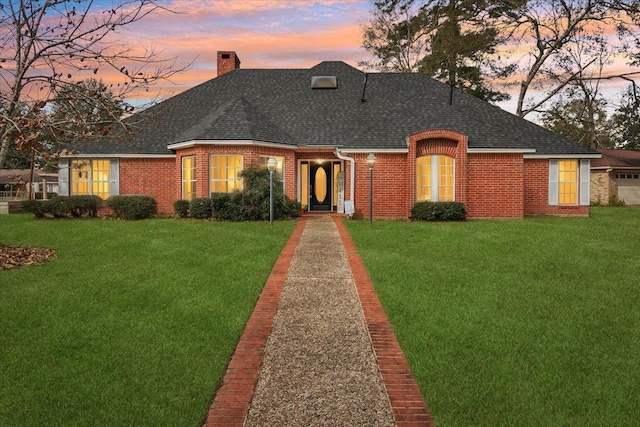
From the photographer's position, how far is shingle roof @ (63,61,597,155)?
1990cm

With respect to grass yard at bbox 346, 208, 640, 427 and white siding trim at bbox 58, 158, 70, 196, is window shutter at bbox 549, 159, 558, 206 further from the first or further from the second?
white siding trim at bbox 58, 158, 70, 196

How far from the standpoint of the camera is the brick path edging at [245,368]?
401cm

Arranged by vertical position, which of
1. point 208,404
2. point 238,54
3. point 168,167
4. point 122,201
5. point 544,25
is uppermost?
point 544,25

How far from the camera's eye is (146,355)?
5.18 metres

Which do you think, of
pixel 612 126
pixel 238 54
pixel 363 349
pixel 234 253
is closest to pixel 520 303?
pixel 363 349

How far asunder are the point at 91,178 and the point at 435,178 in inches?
634

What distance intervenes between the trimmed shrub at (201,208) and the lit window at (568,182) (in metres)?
16.3

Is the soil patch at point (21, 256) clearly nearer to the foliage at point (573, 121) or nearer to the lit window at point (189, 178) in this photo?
the lit window at point (189, 178)

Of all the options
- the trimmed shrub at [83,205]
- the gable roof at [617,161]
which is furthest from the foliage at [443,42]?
the trimmed shrub at [83,205]

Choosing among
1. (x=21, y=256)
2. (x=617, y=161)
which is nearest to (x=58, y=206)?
(x=21, y=256)

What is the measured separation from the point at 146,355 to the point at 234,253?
5851 millimetres

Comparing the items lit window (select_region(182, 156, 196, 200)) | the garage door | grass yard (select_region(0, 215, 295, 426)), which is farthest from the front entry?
the garage door

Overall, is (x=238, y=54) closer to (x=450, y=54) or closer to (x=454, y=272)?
(x=450, y=54)

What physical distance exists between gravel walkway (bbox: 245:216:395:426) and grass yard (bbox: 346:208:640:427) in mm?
505
